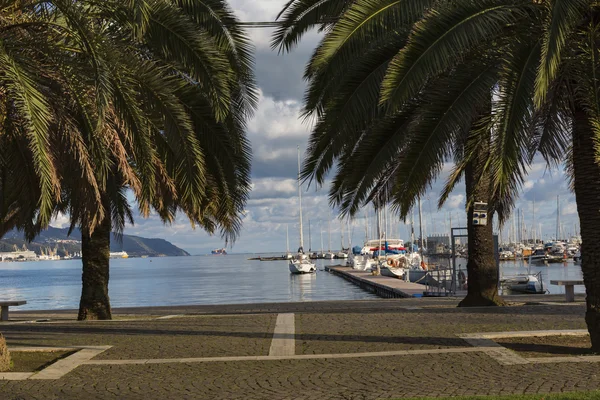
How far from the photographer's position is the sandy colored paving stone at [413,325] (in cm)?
1102

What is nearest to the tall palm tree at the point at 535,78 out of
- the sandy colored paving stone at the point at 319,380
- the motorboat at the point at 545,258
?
the sandy colored paving stone at the point at 319,380

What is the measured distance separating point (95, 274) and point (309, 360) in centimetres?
942

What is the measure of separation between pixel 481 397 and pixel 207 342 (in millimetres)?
5925

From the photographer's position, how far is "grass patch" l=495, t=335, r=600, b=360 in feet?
32.1

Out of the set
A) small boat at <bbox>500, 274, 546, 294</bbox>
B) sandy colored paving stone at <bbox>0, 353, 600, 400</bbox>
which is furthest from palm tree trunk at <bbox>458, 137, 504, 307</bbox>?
small boat at <bbox>500, 274, 546, 294</bbox>

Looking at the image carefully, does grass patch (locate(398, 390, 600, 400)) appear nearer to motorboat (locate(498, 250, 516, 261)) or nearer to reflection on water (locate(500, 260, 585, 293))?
reflection on water (locate(500, 260, 585, 293))

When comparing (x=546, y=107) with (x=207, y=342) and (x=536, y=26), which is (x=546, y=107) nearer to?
(x=536, y=26)

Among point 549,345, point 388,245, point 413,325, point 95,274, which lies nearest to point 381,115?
point 413,325

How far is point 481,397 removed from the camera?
7129 millimetres

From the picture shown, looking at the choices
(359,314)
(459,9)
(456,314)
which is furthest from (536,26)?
(359,314)

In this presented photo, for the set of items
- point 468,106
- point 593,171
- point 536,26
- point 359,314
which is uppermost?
point 536,26

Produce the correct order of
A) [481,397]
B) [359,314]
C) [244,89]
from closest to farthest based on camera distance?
[481,397] → [244,89] → [359,314]

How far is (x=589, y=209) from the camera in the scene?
9.62 meters

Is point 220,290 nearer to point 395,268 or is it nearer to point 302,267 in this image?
point 395,268
